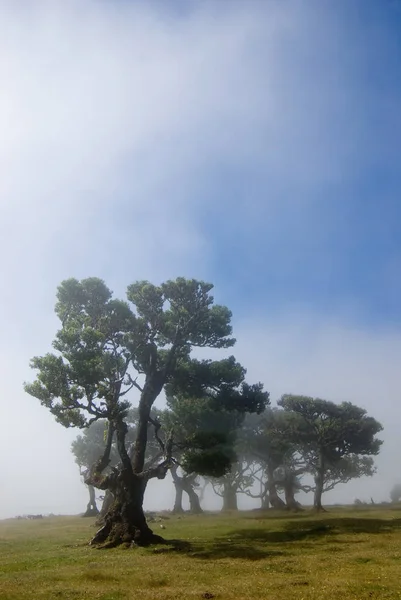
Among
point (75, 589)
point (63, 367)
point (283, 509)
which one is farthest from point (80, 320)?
point (283, 509)

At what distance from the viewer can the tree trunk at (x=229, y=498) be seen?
344ft

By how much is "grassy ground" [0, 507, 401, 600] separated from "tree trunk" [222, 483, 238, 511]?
6349 cm

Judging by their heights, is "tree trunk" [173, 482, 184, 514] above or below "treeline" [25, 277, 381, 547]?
below

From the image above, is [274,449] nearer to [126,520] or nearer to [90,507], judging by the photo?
[90,507]

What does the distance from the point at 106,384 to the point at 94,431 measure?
58856 millimetres

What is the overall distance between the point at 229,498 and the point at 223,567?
8439 cm

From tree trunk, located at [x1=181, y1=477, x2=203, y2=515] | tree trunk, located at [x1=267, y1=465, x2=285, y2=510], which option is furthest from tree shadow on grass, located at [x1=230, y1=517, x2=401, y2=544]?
tree trunk, located at [x1=181, y1=477, x2=203, y2=515]

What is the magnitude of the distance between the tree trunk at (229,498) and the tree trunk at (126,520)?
67611 millimetres

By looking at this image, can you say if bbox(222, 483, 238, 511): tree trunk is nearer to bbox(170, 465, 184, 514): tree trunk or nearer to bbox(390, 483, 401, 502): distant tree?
bbox(170, 465, 184, 514): tree trunk

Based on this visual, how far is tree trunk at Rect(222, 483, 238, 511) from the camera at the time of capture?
10481 centimetres

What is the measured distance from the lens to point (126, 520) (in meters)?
40.7

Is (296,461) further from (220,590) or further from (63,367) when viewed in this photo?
(220,590)

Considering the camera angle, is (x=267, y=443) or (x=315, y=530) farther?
(x=267, y=443)

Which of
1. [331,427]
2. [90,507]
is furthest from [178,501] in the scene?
[331,427]
